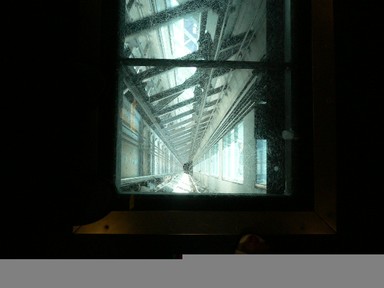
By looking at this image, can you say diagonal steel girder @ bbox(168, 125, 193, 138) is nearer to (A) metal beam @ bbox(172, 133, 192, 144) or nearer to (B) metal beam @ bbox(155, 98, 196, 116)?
(A) metal beam @ bbox(172, 133, 192, 144)

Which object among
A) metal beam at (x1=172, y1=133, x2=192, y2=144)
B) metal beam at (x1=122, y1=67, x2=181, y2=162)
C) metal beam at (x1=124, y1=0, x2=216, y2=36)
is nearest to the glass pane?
metal beam at (x1=124, y1=0, x2=216, y2=36)

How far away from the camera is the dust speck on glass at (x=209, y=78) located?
1504 mm

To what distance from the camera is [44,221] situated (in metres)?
1.27

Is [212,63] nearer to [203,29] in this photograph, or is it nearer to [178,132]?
[203,29]

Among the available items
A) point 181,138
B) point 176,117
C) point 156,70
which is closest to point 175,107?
point 176,117

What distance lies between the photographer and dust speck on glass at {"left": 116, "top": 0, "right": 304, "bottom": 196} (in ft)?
4.93

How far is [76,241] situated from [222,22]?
115 centimetres

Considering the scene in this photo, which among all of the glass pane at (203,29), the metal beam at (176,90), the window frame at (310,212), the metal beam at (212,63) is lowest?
the window frame at (310,212)

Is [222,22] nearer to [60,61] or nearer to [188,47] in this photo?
[188,47]

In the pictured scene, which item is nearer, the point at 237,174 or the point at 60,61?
the point at 60,61

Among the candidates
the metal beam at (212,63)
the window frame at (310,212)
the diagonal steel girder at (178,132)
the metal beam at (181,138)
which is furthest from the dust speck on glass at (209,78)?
the metal beam at (181,138)

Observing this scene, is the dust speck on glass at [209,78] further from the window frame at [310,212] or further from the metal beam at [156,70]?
the window frame at [310,212]

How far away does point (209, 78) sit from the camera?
1.78 meters

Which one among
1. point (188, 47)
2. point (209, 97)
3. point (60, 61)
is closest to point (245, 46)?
point (188, 47)
